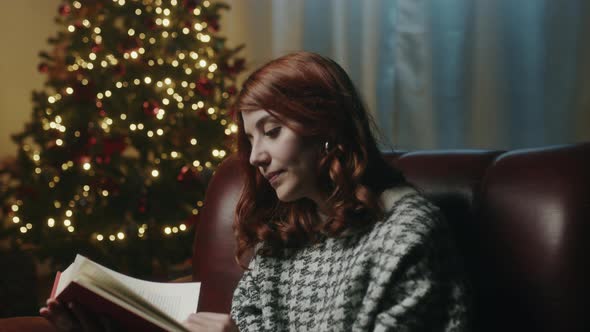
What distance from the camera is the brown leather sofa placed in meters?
1.15

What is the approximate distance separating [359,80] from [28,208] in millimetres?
1549

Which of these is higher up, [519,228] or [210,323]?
[519,228]

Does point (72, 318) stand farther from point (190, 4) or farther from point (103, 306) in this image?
point (190, 4)

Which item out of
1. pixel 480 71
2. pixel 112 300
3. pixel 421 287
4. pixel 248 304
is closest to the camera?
pixel 112 300

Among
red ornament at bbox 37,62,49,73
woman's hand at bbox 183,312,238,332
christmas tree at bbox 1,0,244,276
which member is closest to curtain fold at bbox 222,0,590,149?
christmas tree at bbox 1,0,244,276

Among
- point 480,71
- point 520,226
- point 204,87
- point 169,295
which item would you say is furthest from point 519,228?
point 204,87

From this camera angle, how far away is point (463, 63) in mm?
2514

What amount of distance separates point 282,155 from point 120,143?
5.63ft

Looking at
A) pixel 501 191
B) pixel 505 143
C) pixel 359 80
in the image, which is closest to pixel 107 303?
pixel 501 191

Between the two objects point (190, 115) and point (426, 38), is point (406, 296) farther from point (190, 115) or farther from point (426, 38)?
point (190, 115)

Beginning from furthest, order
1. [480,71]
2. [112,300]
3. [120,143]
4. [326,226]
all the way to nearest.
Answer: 1. [120,143]
2. [480,71]
3. [326,226]
4. [112,300]

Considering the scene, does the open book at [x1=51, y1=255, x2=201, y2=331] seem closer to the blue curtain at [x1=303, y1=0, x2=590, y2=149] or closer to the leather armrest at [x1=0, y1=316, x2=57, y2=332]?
the leather armrest at [x1=0, y1=316, x2=57, y2=332]

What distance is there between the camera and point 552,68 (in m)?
2.31

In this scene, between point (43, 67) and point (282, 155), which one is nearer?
point (282, 155)
